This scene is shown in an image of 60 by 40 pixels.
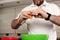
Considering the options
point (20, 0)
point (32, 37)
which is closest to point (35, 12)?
point (32, 37)

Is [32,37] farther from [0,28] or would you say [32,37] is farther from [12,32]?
[0,28]

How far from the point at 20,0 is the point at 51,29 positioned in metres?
0.82

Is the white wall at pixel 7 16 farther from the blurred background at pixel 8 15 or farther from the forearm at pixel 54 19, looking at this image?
the forearm at pixel 54 19

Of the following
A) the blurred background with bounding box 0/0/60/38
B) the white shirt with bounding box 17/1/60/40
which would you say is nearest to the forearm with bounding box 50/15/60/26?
the white shirt with bounding box 17/1/60/40

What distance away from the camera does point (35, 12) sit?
925 millimetres

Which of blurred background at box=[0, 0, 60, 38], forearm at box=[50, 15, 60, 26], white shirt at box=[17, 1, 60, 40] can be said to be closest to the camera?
forearm at box=[50, 15, 60, 26]

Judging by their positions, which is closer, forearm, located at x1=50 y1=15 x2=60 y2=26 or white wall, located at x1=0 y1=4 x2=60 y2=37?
forearm, located at x1=50 y1=15 x2=60 y2=26

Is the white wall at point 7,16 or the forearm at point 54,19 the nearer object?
the forearm at point 54,19

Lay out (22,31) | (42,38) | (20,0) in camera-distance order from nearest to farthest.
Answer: (42,38), (20,0), (22,31)

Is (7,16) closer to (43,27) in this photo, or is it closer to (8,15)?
(8,15)

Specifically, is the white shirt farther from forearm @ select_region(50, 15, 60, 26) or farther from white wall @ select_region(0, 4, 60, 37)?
white wall @ select_region(0, 4, 60, 37)

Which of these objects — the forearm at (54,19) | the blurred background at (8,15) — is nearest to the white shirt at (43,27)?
the forearm at (54,19)

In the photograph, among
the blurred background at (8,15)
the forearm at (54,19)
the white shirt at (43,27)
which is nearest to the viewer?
the forearm at (54,19)

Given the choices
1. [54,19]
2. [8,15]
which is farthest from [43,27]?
[8,15]
